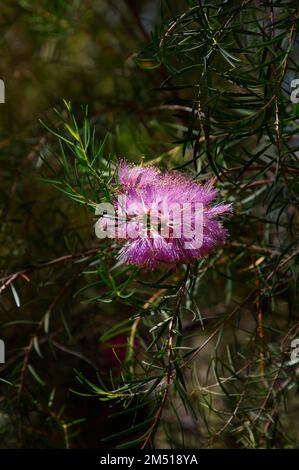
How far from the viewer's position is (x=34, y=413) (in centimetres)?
70

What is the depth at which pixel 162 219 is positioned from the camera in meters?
0.40

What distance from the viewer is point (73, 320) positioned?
0.78 m

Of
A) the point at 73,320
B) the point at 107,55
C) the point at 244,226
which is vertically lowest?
the point at 73,320

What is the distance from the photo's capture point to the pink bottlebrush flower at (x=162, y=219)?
1.33 feet

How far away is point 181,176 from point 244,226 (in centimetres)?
23

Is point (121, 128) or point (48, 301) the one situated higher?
point (121, 128)

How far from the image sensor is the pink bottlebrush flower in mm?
406

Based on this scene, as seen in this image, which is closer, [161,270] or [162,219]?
[162,219]
